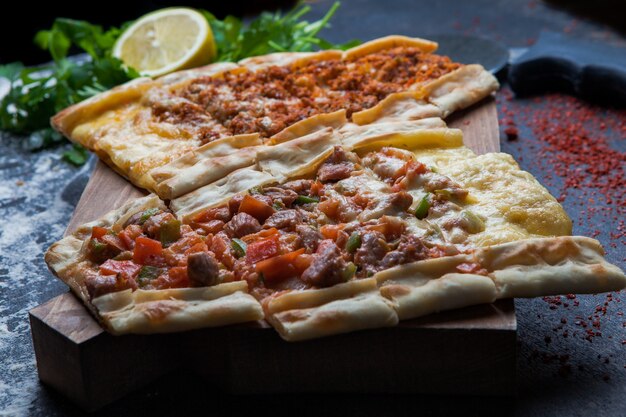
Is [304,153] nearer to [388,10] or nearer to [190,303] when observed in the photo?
[190,303]

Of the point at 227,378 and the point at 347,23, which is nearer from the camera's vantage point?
the point at 227,378

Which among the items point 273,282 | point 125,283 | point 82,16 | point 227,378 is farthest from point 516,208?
point 82,16

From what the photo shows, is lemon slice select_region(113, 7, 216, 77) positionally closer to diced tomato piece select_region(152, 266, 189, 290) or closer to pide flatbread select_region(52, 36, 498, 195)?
pide flatbread select_region(52, 36, 498, 195)

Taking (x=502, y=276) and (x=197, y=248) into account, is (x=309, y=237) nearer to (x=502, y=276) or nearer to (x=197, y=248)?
(x=197, y=248)

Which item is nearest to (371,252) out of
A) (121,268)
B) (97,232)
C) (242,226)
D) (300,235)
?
(300,235)

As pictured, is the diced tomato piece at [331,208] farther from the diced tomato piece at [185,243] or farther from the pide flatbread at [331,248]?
the diced tomato piece at [185,243]
